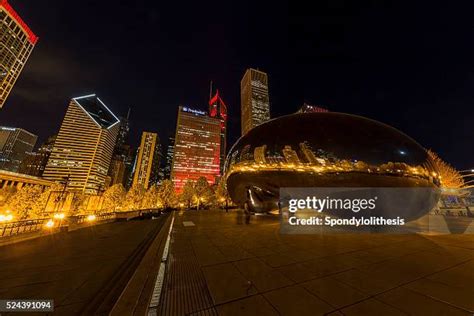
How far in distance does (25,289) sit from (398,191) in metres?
12.4

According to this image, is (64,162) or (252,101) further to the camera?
(252,101)

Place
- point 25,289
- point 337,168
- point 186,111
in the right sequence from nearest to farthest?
point 25,289
point 337,168
point 186,111

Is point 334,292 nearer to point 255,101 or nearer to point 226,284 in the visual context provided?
point 226,284

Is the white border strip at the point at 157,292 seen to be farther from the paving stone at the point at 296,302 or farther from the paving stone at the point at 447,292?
the paving stone at the point at 447,292

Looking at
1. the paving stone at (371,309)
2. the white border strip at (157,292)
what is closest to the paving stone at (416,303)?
the paving stone at (371,309)

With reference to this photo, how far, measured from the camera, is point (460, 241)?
7.22 metres

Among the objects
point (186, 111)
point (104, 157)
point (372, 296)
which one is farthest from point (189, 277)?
point (104, 157)

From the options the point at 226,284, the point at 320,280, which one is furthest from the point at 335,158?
the point at 226,284

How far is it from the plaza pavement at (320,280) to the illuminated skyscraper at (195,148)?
14310 cm

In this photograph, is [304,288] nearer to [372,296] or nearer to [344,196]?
[372,296]

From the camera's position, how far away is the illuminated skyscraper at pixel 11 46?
310 feet

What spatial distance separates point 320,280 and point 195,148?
155 metres

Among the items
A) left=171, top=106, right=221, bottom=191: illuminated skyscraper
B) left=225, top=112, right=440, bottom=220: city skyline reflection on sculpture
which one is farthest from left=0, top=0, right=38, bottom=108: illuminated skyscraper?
left=225, top=112, right=440, bottom=220: city skyline reflection on sculpture

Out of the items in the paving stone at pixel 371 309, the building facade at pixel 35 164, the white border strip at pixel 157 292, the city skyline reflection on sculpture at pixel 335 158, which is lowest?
the white border strip at pixel 157 292
